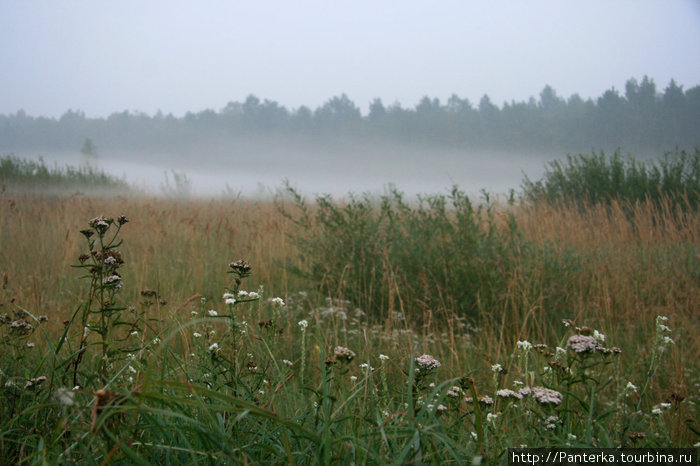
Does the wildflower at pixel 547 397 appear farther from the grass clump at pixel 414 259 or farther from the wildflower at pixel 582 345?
the grass clump at pixel 414 259

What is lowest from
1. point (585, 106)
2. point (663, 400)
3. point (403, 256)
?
point (663, 400)

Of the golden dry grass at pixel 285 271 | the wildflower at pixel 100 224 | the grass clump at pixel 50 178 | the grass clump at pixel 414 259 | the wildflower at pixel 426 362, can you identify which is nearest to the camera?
the wildflower at pixel 426 362

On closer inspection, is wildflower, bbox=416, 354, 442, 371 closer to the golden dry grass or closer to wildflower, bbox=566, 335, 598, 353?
wildflower, bbox=566, 335, 598, 353

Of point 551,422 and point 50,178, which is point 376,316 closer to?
point 551,422

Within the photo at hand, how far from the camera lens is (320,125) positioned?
80.3m

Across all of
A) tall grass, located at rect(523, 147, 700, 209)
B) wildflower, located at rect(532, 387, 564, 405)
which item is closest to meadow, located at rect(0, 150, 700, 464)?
wildflower, located at rect(532, 387, 564, 405)

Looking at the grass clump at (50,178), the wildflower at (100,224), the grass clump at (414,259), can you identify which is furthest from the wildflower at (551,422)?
the grass clump at (50,178)

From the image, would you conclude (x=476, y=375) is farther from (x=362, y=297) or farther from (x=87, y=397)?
(x=87, y=397)

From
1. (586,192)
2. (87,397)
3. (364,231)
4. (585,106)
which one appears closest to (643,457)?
(87,397)

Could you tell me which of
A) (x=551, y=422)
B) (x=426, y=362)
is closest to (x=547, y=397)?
(x=551, y=422)

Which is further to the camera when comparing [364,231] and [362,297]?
[364,231]

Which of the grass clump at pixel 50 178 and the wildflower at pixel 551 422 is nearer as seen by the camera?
the wildflower at pixel 551 422

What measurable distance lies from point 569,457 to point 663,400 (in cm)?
224

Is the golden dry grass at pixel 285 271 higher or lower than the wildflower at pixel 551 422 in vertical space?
lower
